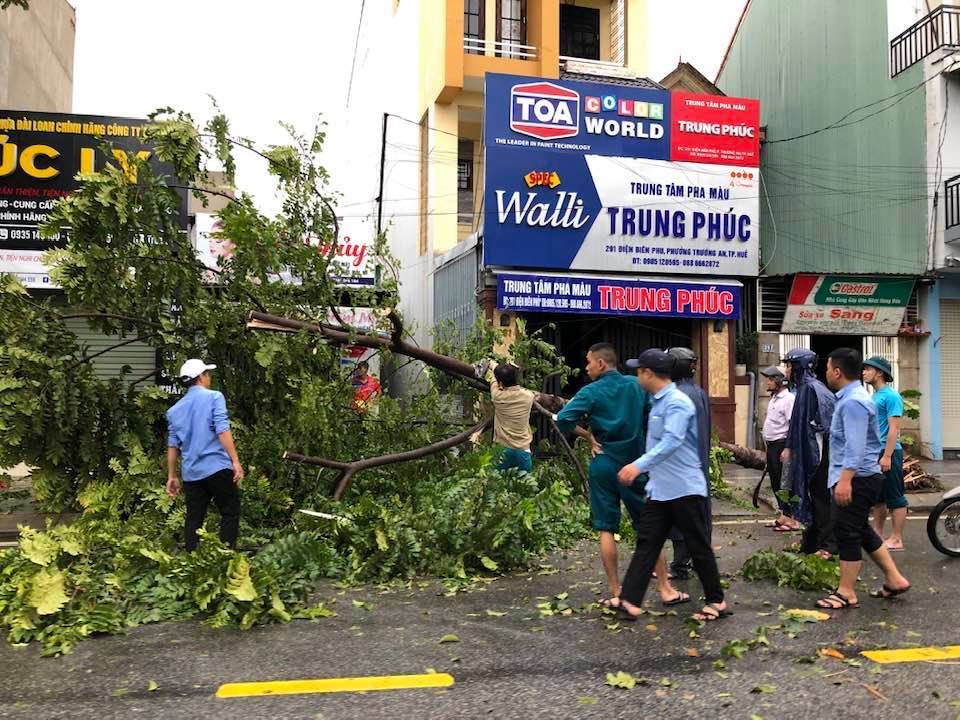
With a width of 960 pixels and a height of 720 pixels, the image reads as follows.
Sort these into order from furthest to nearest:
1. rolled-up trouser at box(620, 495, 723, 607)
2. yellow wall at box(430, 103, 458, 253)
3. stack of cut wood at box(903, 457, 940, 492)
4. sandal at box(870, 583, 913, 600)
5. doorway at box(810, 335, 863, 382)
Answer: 1. yellow wall at box(430, 103, 458, 253)
2. doorway at box(810, 335, 863, 382)
3. stack of cut wood at box(903, 457, 940, 492)
4. sandal at box(870, 583, 913, 600)
5. rolled-up trouser at box(620, 495, 723, 607)

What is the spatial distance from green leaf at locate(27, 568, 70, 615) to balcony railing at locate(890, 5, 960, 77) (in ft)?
52.8

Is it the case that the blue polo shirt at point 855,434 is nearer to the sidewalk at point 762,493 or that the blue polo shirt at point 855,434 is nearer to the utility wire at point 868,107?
the sidewalk at point 762,493

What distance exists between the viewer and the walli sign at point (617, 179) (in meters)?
14.5

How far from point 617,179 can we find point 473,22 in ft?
21.3

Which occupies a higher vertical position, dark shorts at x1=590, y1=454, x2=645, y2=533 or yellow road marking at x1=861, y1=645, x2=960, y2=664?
dark shorts at x1=590, y1=454, x2=645, y2=533

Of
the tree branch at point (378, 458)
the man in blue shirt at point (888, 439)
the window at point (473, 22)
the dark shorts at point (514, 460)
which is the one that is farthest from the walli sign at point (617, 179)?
the man in blue shirt at point (888, 439)

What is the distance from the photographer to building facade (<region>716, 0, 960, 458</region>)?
14883 millimetres

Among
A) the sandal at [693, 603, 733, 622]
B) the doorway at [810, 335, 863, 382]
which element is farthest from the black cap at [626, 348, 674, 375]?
the doorway at [810, 335, 863, 382]

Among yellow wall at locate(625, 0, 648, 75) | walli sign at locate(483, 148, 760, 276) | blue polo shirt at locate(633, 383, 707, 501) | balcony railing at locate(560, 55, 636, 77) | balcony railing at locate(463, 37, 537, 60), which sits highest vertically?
yellow wall at locate(625, 0, 648, 75)

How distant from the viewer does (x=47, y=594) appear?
15.8ft

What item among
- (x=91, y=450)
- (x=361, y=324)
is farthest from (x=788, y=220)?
(x=91, y=450)

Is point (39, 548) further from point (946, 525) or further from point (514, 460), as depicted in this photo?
point (946, 525)

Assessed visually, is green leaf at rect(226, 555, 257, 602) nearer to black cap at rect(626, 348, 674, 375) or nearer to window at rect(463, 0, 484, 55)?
black cap at rect(626, 348, 674, 375)

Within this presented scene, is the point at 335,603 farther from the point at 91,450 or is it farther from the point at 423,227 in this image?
the point at 423,227
